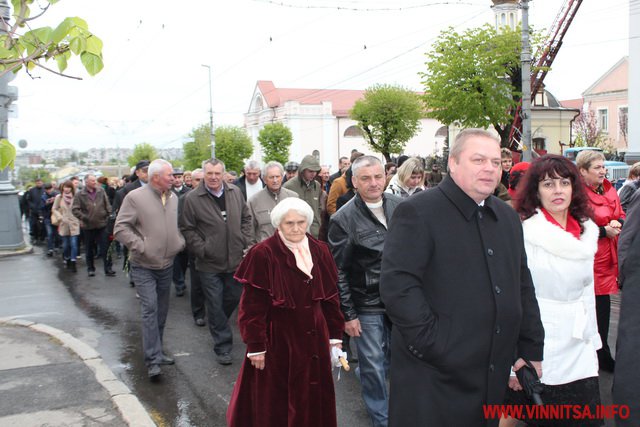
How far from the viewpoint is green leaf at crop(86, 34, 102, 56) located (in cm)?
291

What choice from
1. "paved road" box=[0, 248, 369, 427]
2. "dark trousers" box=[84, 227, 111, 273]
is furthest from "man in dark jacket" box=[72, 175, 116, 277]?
"paved road" box=[0, 248, 369, 427]

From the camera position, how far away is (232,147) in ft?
253

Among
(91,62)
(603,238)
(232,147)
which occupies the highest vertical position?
(232,147)

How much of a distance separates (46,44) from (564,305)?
314 centimetres

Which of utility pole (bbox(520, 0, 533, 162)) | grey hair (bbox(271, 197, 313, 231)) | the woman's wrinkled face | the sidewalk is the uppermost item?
utility pole (bbox(520, 0, 533, 162))

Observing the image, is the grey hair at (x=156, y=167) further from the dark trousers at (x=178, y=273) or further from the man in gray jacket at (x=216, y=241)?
the dark trousers at (x=178, y=273)

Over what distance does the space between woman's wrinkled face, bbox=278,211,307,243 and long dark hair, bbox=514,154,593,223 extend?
1.43 m

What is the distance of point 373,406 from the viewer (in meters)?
4.41

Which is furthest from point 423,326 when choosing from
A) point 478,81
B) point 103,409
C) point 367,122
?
point 367,122

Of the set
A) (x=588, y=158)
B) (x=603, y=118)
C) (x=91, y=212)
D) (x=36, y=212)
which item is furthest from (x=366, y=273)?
(x=603, y=118)

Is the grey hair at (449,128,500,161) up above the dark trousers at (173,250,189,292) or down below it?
above

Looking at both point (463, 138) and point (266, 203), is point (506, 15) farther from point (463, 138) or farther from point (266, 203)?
point (463, 138)

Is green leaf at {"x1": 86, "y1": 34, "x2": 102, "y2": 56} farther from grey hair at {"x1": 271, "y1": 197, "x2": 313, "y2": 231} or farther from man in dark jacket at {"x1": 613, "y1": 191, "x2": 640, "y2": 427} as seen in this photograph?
man in dark jacket at {"x1": 613, "y1": 191, "x2": 640, "y2": 427}

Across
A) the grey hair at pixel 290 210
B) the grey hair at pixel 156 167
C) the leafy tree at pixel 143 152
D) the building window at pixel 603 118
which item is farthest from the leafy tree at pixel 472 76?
the leafy tree at pixel 143 152
